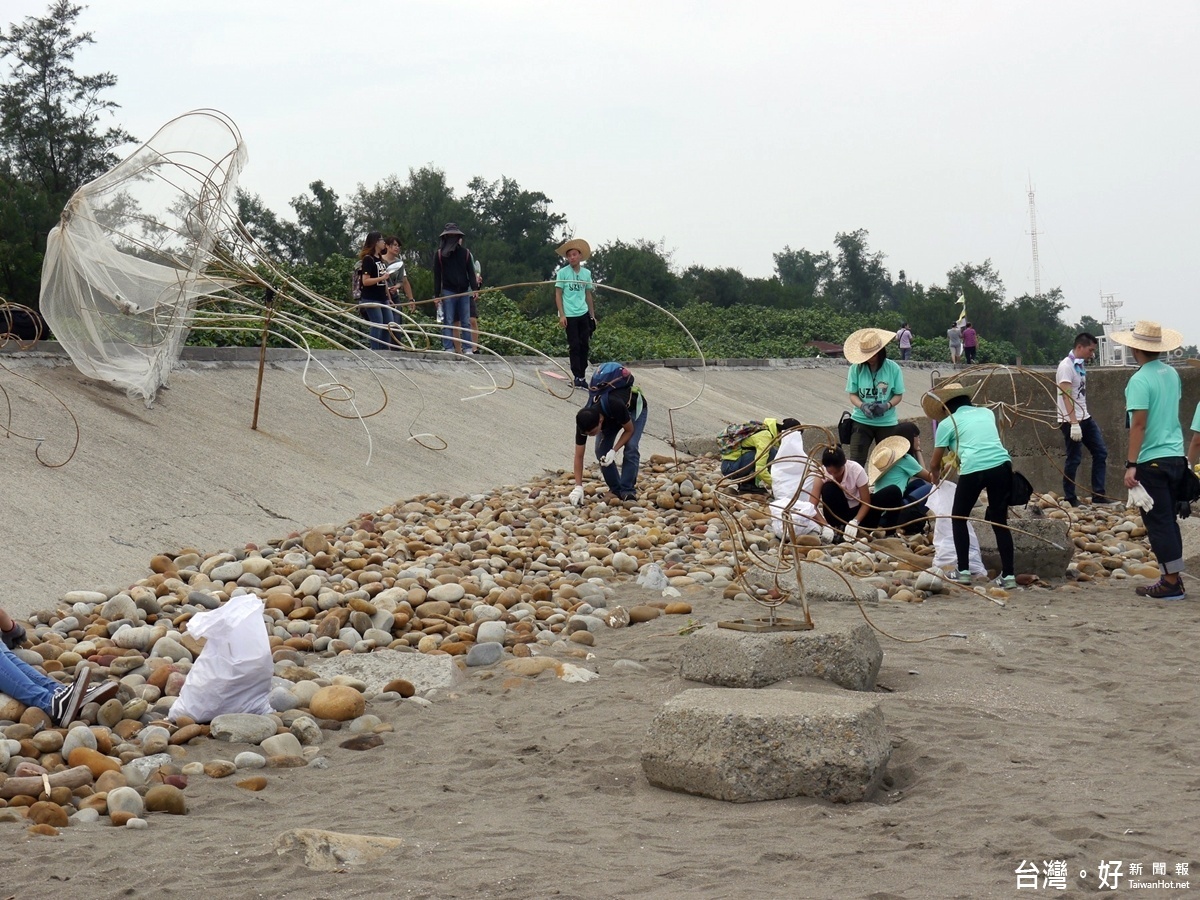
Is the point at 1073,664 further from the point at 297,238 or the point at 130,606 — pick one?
the point at 297,238

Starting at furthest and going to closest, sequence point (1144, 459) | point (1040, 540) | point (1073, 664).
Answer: point (1040, 540), point (1144, 459), point (1073, 664)

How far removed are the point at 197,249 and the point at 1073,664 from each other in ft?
20.0

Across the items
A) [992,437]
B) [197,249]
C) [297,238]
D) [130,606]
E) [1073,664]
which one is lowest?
[1073,664]

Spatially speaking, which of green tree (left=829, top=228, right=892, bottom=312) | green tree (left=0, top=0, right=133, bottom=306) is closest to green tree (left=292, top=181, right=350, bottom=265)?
green tree (left=0, top=0, right=133, bottom=306)

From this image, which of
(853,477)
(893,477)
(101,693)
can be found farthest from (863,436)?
(101,693)

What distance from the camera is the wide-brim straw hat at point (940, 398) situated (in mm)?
7312

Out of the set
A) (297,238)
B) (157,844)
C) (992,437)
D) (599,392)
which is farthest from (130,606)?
(297,238)

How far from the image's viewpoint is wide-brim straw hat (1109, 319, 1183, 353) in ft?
22.1

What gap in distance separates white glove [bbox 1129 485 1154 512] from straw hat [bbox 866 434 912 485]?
5.44 ft

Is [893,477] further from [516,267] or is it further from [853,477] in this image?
[516,267]

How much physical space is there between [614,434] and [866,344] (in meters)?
1.97

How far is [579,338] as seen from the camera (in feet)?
40.1

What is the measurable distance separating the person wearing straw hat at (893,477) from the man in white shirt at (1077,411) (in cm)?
303

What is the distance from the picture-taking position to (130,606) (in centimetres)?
563
